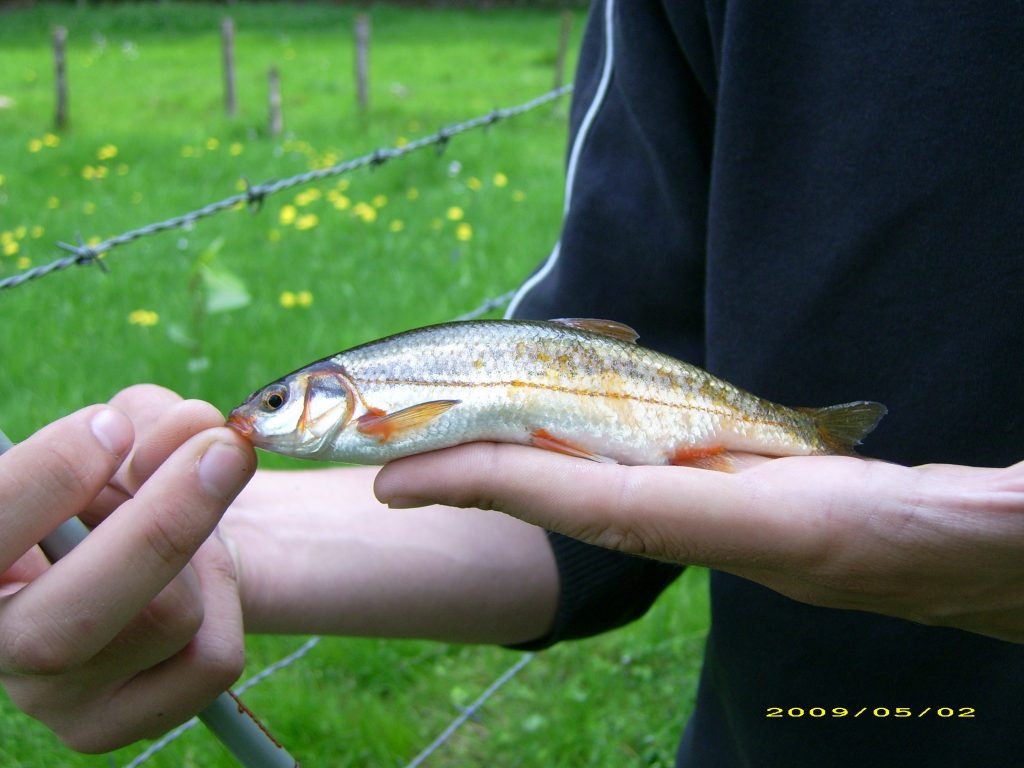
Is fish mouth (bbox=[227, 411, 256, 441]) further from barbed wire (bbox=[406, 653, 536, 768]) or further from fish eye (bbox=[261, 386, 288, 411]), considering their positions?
barbed wire (bbox=[406, 653, 536, 768])

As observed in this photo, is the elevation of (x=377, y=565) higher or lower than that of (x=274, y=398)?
lower

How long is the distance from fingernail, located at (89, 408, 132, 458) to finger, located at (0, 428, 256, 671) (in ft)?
0.23

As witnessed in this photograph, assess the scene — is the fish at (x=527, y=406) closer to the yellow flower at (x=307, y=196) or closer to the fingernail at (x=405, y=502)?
the fingernail at (x=405, y=502)

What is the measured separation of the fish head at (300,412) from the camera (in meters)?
1.58

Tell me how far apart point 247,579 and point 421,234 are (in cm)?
503

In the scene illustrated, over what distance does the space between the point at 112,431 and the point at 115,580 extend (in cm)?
21

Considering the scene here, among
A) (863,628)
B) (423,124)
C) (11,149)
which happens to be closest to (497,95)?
(423,124)

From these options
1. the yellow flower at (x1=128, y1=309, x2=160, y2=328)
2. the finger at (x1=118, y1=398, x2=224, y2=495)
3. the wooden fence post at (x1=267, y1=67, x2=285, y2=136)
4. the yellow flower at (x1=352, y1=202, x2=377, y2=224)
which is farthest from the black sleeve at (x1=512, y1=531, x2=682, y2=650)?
the wooden fence post at (x1=267, y1=67, x2=285, y2=136)

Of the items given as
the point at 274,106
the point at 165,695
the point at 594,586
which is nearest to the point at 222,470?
the point at 165,695

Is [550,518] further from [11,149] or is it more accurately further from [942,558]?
[11,149]

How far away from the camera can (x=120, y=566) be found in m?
1.33

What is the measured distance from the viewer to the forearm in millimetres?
1889

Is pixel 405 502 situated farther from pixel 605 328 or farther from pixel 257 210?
pixel 257 210

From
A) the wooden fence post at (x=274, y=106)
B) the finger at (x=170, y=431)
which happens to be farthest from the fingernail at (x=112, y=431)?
the wooden fence post at (x=274, y=106)
